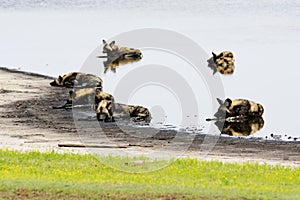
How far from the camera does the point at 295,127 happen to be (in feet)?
113

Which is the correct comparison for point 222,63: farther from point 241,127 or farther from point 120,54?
point 241,127

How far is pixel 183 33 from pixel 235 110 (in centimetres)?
3412

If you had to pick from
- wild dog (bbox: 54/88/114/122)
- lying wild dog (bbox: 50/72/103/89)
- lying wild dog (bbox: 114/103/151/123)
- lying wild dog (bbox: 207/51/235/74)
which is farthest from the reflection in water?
lying wild dog (bbox: 207/51/235/74)

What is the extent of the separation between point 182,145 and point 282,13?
6325cm

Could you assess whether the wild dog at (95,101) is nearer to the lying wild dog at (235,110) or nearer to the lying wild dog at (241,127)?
the lying wild dog at (241,127)

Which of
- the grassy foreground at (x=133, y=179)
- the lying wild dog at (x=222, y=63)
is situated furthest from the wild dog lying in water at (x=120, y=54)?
the grassy foreground at (x=133, y=179)

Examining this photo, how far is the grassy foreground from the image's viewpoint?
63.1 ft

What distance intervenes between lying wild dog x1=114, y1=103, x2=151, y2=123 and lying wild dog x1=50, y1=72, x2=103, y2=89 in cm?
→ 494

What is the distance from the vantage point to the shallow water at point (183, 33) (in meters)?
39.7

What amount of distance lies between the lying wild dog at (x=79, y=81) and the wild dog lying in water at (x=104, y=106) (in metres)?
2.65

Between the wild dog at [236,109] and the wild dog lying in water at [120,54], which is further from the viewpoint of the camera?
the wild dog lying in water at [120,54]

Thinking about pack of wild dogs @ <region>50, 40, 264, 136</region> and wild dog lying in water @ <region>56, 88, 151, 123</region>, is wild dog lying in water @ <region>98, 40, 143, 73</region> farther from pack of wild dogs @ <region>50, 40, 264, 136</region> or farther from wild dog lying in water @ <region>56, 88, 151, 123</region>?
wild dog lying in water @ <region>56, 88, 151, 123</region>

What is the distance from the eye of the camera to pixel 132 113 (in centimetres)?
3447

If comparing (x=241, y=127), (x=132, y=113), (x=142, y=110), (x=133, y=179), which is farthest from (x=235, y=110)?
(x=133, y=179)
